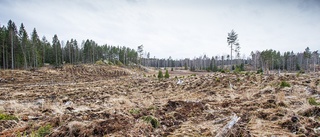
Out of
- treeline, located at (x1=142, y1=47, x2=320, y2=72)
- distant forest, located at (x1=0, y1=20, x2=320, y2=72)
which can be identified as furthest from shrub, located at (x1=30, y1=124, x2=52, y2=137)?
treeline, located at (x1=142, y1=47, x2=320, y2=72)

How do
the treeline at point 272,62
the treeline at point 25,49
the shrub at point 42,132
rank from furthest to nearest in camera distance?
the treeline at point 272,62 → the treeline at point 25,49 → the shrub at point 42,132

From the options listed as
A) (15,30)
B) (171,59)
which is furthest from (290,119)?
(171,59)

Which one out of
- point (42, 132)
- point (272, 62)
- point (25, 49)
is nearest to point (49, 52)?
point (25, 49)

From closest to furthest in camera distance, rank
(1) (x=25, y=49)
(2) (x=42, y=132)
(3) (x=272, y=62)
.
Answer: (2) (x=42, y=132), (1) (x=25, y=49), (3) (x=272, y=62)

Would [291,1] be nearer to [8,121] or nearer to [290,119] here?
[290,119]

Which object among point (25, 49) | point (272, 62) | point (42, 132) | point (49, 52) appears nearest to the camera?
point (42, 132)

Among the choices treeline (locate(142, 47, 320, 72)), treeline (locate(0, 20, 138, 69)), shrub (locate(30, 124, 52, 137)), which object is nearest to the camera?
shrub (locate(30, 124, 52, 137))

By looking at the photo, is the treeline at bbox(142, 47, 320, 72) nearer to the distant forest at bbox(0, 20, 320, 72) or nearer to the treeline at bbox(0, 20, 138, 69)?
the distant forest at bbox(0, 20, 320, 72)

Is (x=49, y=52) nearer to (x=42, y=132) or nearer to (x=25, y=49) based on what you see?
(x=25, y=49)

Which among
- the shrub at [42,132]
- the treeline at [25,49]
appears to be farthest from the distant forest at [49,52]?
the shrub at [42,132]

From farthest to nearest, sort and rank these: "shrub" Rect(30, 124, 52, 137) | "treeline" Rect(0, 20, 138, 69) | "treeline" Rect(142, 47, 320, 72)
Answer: "treeline" Rect(142, 47, 320, 72) → "treeline" Rect(0, 20, 138, 69) → "shrub" Rect(30, 124, 52, 137)

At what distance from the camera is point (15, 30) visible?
133ft

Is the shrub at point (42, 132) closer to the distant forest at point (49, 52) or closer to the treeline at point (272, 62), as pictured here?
the distant forest at point (49, 52)

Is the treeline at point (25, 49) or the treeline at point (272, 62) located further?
the treeline at point (272, 62)
